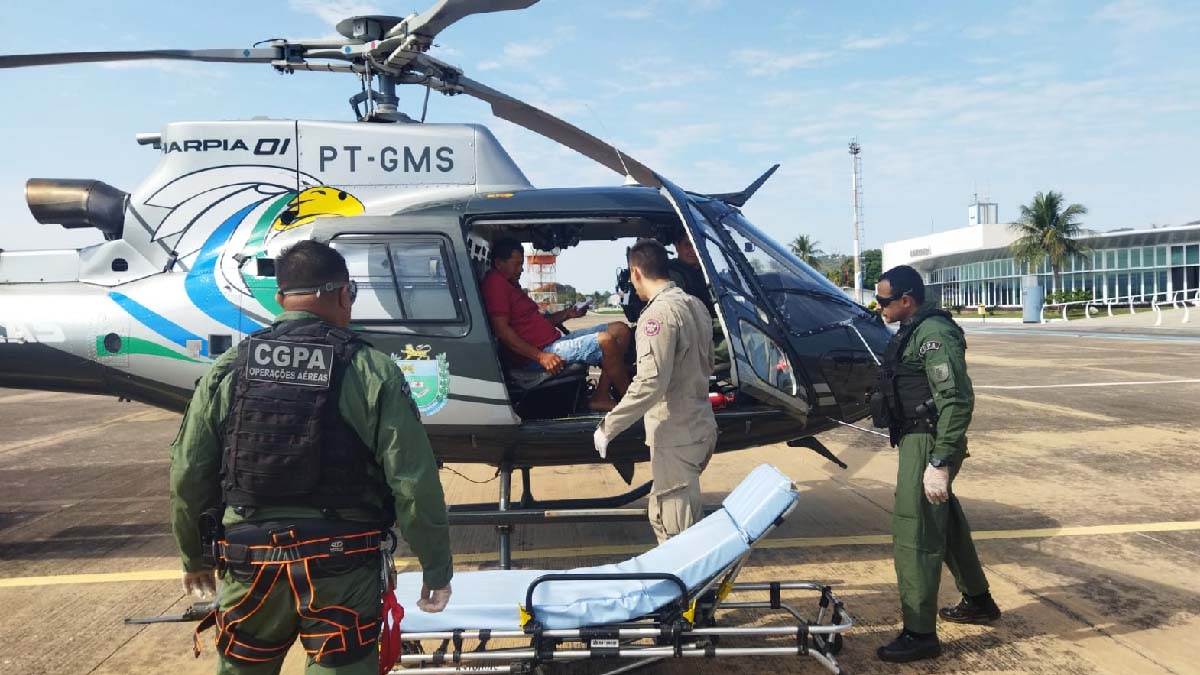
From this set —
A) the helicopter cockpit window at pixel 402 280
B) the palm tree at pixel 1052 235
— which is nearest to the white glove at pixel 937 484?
the helicopter cockpit window at pixel 402 280

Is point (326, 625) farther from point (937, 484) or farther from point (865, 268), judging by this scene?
point (865, 268)

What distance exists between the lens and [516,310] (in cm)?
495

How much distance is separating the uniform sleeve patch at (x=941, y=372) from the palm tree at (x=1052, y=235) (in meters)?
60.4

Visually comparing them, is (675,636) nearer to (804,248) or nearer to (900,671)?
(900,671)

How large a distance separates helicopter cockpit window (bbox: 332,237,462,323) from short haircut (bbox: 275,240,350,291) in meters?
2.24

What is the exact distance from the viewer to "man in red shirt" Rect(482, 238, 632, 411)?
4.79 metres

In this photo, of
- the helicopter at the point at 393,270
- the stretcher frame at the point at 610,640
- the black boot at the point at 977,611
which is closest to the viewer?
the stretcher frame at the point at 610,640

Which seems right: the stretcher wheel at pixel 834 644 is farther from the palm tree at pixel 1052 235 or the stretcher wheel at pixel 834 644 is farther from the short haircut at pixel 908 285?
the palm tree at pixel 1052 235

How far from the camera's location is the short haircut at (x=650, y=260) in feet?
12.6

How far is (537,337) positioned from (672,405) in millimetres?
1489

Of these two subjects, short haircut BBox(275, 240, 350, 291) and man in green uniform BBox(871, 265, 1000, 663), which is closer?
short haircut BBox(275, 240, 350, 291)

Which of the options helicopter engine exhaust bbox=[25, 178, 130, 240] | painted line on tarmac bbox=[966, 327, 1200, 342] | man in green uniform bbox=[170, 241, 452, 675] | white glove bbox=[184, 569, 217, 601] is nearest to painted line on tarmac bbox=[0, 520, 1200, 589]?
helicopter engine exhaust bbox=[25, 178, 130, 240]

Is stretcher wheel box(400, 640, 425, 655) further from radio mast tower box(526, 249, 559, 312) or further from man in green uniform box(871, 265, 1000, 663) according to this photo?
radio mast tower box(526, 249, 559, 312)

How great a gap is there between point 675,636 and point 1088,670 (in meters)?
2.05
